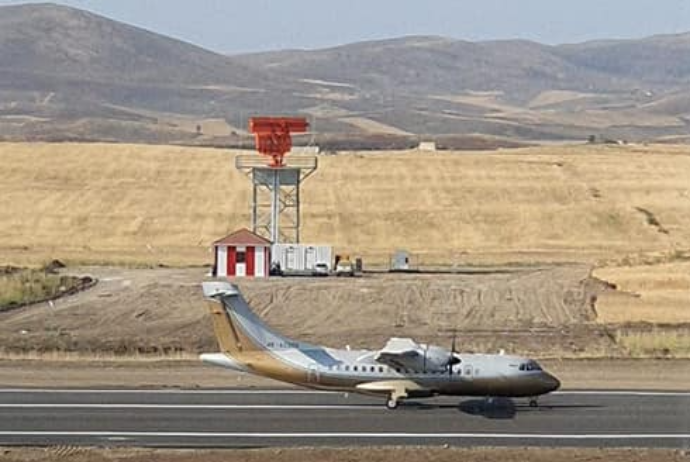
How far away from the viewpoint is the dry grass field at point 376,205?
81250mm

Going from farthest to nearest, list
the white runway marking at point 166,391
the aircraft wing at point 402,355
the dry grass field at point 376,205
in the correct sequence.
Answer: the dry grass field at point 376,205, the white runway marking at point 166,391, the aircraft wing at point 402,355

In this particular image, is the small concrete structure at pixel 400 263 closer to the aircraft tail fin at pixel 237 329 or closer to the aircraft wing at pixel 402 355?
the aircraft tail fin at pixel 237 329

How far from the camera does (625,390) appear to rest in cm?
3469

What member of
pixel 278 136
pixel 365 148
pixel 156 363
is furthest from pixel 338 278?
pixel 365 148

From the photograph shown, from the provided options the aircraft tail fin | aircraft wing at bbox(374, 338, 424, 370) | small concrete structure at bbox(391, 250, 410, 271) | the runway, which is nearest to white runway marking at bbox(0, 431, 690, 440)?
the runway

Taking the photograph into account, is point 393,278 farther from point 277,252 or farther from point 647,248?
point 647,248

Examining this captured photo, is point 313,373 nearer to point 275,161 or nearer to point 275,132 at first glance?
point 275,132

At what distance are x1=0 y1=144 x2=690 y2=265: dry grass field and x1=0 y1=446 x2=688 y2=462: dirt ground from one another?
4567cm

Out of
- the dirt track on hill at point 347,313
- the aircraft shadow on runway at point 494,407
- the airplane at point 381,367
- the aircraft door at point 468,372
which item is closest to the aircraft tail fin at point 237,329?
the airplane at point 381,367

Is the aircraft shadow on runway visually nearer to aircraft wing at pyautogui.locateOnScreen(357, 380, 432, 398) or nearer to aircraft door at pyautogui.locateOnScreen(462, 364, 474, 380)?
aircraft wing at pyautogui.locateOnScreen(357, 380, 432, 398)

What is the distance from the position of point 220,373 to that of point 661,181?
64750mm

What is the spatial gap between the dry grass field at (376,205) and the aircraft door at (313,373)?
41943 mm

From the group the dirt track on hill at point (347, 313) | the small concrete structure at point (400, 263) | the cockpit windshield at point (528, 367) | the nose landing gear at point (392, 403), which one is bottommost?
the small concrete structure at point (400, 263)

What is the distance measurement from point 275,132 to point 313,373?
36096 mm
